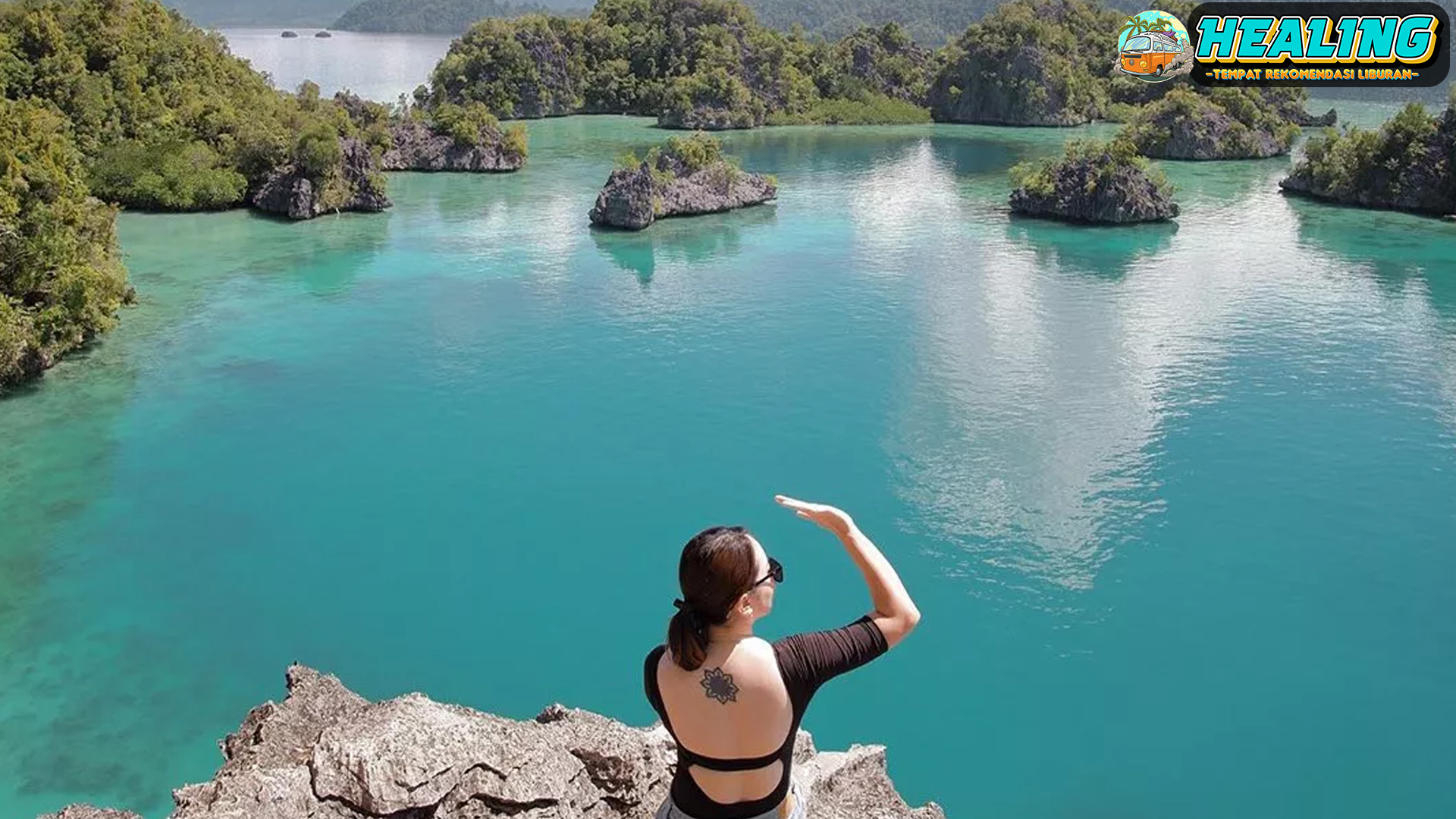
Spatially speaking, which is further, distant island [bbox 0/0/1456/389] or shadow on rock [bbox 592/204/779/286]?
shadow on rock [bbox 592/204/779/286]

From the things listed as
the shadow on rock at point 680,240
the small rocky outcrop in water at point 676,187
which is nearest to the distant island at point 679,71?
the small rocky outcrop in water at point 676,187

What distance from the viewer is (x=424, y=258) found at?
1702 inches

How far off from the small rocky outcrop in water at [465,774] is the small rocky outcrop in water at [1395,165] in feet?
182

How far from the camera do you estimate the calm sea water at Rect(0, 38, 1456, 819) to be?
1603cm

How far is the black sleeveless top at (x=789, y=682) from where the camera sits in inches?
183

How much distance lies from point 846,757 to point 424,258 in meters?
37.6

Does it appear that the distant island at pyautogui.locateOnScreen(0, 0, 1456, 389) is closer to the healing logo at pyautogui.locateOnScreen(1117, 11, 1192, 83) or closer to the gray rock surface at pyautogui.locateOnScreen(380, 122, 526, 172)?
the gray rock surface at pyautogui.locateOnScreen(380, 122, 526, 172)

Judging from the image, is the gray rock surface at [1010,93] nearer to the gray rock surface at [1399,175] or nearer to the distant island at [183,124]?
the gray rock surface at [1399,175]

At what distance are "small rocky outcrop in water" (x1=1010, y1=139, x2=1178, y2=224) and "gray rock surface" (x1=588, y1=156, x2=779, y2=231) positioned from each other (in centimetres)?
1297

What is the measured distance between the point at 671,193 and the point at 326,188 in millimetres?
15093

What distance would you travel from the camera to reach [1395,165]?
54125mm

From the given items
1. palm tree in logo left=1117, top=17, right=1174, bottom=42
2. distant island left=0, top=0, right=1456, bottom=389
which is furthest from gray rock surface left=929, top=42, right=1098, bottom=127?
palm tree in logo left=1117, top=17, right=1174, bottom=42

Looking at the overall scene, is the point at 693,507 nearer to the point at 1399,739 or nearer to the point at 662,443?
the point at 662,443

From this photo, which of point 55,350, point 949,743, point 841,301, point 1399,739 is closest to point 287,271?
point 55,350
